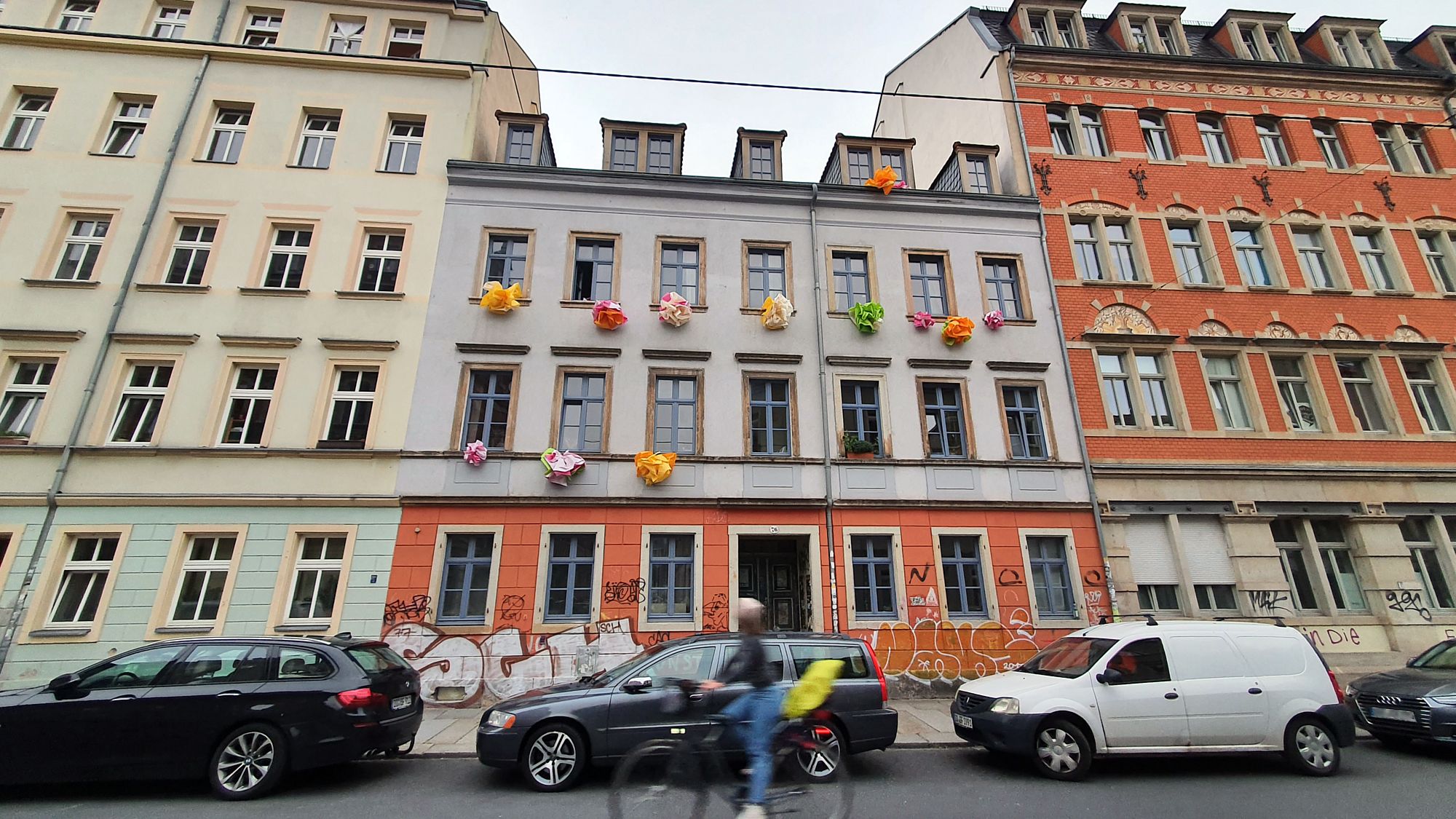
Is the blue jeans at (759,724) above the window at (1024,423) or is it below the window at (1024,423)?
below

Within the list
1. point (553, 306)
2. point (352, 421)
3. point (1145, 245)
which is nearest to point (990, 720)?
point (553, 306)

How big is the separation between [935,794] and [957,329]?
9.98m

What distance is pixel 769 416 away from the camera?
43.3ft

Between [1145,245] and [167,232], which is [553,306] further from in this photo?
[1145,245]

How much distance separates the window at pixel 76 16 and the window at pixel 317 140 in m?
6.00

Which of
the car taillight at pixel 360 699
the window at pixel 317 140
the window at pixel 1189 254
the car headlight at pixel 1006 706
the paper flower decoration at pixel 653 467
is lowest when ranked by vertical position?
the car headlight at pixel 1006 706

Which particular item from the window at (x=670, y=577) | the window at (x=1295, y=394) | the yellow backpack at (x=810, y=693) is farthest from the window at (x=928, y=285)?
the yellow backpack at (x=810, y=693)

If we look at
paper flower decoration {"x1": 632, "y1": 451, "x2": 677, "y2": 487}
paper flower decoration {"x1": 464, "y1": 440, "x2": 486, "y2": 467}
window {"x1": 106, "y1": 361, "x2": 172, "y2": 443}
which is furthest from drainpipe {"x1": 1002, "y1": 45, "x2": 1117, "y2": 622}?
window {"x1": 106, "y1": 361, "x2": 172, "y2": 443}

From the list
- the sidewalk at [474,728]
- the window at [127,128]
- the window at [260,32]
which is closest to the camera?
the sidewalk at [474,728]

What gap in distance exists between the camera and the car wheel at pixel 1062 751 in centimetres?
686

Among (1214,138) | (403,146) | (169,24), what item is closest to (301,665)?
(403,146)

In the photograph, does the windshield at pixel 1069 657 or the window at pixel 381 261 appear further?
the window at pixel 381 261

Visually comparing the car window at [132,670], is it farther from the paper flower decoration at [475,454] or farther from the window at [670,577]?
the window at [670,577]

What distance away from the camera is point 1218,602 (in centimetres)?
1272
